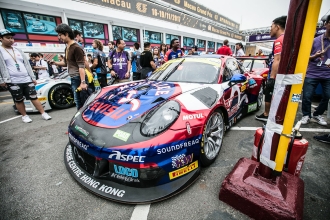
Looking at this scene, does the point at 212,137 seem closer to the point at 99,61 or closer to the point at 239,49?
the point at 99,61

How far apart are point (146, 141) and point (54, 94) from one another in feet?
13.2

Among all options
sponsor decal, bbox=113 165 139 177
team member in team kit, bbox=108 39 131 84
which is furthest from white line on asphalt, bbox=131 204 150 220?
team member in team kit, bbox=108 39 131 84

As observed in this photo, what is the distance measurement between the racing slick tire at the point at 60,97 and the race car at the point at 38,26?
7808mm

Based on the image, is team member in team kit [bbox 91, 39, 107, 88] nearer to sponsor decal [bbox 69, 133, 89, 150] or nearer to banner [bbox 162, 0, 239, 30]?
sponsor decal [bbox 69, 133, 89, 150]

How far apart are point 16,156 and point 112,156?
1821 millimetres

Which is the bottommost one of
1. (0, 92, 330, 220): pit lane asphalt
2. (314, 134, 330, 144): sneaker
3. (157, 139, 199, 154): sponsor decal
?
(0, 92, 330, 220): pit lane asphalt

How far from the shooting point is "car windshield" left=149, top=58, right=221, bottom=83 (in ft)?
7.50

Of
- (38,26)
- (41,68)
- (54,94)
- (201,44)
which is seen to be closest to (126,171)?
(54,94)

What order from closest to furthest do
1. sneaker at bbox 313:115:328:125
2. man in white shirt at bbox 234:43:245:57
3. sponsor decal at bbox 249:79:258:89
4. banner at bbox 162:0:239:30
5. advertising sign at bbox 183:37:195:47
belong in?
sneaker at bbox 313:115:328:125 → sponsor decal at bbox 249:79:258:89 → man in white shirt at bbox 234:43:245:57 → banner at bbox 162:0:239:30 → advertising sign at bbox 183:37:195:47

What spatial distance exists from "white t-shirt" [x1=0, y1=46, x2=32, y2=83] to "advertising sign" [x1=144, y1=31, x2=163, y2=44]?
1269 centimetres

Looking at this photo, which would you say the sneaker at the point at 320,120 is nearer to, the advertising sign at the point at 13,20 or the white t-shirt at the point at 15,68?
the white t-shirt at the point at 15,68

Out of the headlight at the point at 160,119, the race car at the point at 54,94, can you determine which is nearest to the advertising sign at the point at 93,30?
the race car at the point at 54,94

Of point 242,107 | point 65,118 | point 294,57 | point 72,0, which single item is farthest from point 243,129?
point 72,0

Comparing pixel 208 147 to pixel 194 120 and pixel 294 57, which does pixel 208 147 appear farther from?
pixel 294 57
